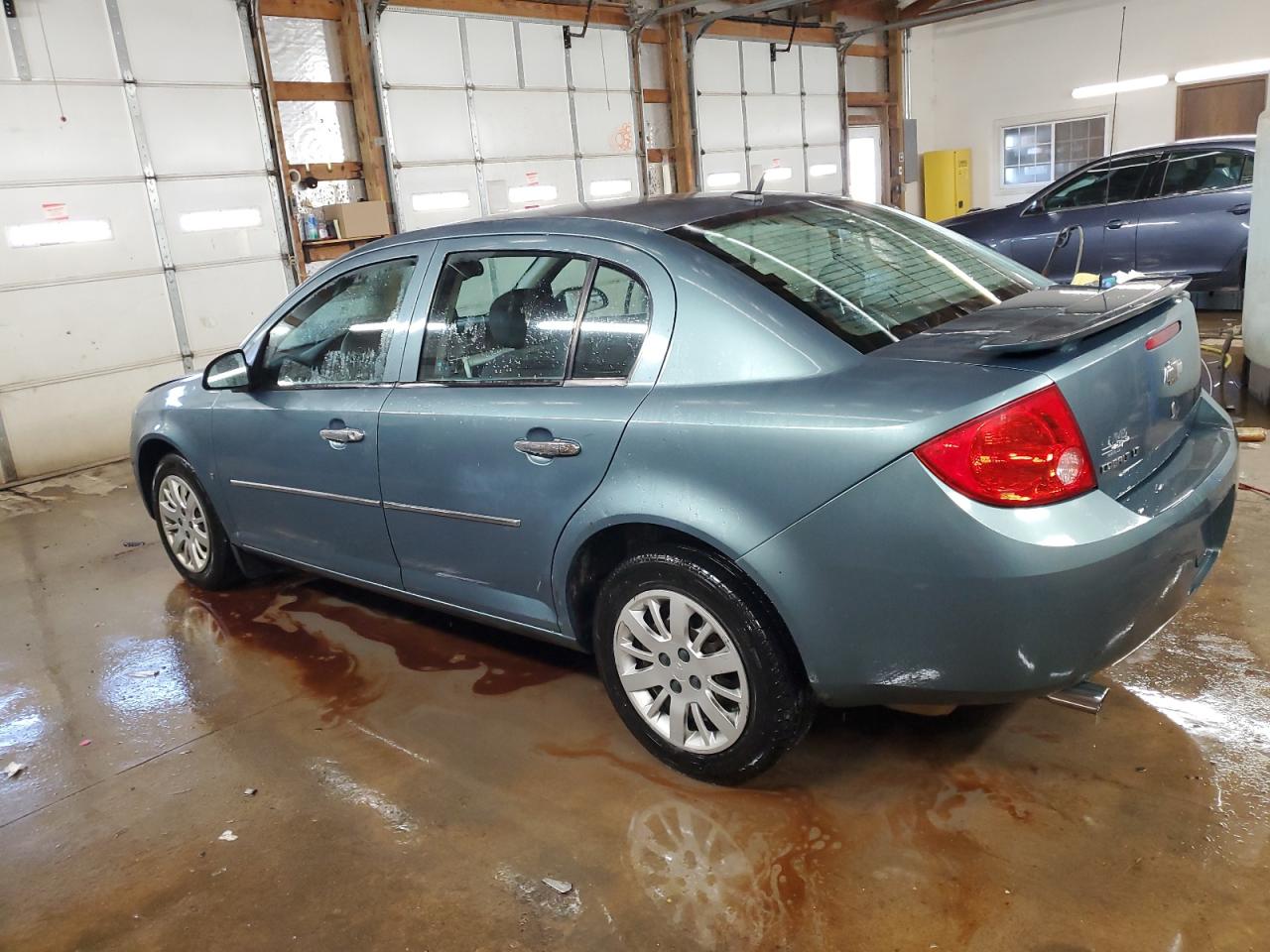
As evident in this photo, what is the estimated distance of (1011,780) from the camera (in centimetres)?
235

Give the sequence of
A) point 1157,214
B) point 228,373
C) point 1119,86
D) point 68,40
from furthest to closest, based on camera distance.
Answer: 1. point 1119,86
2. point 1157,214
3. point 68,40
4. point 228,373

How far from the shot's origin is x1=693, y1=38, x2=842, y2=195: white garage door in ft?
39.6

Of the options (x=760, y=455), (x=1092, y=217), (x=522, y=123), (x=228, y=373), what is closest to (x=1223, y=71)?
(x=1092, y=217)

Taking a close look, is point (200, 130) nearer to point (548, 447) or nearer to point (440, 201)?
point (440, 201)

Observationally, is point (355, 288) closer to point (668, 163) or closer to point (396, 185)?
point (396, 185)

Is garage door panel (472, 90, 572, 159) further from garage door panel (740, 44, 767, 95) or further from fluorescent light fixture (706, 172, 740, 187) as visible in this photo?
garage door panel (740, 44, 767, 95)

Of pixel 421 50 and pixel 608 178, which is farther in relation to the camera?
pixel 608 178

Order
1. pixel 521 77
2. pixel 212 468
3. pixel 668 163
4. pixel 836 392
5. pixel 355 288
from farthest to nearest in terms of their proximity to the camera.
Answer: pixel 668 163 < pixel 521 77 < pixel 212 468 < pixel 355 288 < pixel 836 392

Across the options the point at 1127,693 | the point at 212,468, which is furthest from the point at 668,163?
the point at 1127,693

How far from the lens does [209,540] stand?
397cm

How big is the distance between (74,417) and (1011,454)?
7.25m

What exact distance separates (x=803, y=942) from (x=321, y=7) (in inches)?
342

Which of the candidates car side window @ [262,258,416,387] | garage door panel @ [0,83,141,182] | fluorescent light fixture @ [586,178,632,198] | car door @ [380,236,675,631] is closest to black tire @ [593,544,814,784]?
car door @ [380,236,675,631]

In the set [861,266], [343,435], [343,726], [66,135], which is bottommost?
[343,726]
